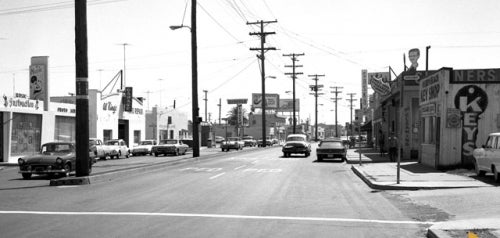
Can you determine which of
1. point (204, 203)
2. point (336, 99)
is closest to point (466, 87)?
point (204, 203)

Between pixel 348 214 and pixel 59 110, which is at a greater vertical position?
pixel 59 110

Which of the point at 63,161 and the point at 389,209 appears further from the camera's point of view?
the point at 63,161

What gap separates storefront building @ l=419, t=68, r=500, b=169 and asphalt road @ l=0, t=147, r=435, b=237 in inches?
238

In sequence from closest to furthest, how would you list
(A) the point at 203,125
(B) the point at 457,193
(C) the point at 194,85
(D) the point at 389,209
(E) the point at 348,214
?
(E) the point at 348,214
(D) the point at 389,209
(B) the point at 457,193
(C) the point at 194,85
(A) the point at 203,125

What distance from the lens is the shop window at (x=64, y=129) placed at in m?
39.0

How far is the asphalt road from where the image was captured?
866 cm

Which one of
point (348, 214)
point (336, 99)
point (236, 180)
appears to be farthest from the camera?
point (336, 99)

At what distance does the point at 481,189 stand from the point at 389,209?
439 cm

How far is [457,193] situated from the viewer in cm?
1384

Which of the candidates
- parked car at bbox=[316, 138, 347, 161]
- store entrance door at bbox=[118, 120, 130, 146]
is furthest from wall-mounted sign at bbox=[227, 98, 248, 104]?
parked car at bbox=[316, 138, 347, 161]

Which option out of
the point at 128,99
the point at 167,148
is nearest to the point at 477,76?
the point at 167,148

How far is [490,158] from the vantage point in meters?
16.5

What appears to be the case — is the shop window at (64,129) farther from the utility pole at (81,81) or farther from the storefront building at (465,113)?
the storefront building at (465,113)

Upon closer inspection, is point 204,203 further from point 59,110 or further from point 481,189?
point 59,110
